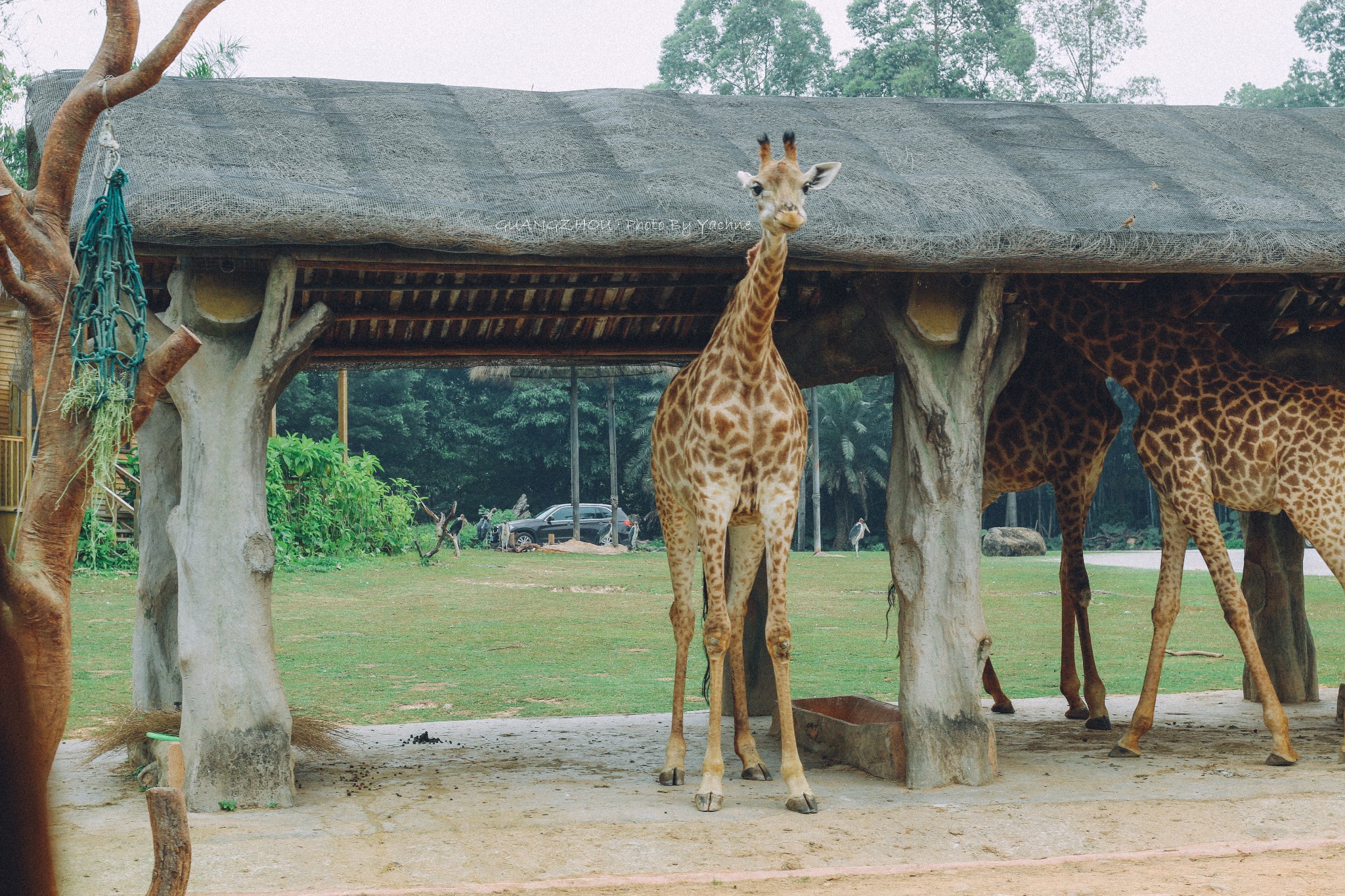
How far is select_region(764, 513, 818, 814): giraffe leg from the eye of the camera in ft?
19.3

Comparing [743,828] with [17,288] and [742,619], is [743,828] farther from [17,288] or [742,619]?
[17,288]

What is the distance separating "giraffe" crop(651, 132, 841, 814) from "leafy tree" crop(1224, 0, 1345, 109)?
146 ft

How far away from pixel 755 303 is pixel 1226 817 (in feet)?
10.9

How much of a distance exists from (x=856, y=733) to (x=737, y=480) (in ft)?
5.69

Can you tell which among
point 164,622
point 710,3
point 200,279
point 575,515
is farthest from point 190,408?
point 710,3

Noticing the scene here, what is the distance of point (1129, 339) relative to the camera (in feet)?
23.6

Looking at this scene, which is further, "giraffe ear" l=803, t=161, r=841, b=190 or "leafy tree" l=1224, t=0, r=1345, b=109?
"leafy tree" l=1224, t=0, r=1345, b=109

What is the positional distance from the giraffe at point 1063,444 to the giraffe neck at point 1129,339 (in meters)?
0.91

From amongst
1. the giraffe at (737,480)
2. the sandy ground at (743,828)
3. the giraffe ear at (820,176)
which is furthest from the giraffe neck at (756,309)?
the sandy ground at (743,828)

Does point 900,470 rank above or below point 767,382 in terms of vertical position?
below

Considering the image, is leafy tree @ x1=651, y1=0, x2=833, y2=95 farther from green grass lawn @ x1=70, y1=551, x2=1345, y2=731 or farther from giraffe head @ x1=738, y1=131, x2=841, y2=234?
giraffe head @ x1=738, y1=131, x2=841, y2=234

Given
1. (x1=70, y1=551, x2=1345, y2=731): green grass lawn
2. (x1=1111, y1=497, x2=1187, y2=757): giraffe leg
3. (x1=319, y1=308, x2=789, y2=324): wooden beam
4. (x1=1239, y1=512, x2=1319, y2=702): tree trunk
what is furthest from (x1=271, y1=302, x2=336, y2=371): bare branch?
(x1=1239, y1=512, x2=1319, y2=702): tree trunk

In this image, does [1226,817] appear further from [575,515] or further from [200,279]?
[575,515]

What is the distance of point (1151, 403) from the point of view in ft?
23.5
